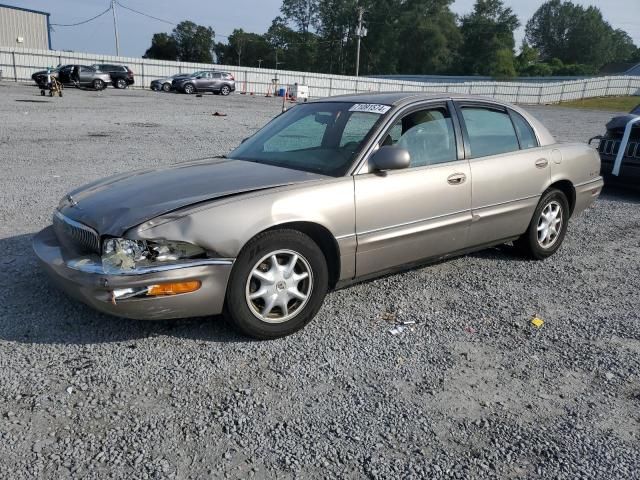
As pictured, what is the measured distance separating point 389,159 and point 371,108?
696mm

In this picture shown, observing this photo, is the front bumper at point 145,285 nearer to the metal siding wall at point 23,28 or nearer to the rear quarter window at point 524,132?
the rear quarter window at point 524,132

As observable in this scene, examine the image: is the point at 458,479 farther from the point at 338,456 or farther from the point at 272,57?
the point at 272,57

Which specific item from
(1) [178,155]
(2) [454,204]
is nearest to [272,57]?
(1) [178,155]

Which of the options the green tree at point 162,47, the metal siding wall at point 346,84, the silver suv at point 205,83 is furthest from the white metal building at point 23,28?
the green tree at point 162,47

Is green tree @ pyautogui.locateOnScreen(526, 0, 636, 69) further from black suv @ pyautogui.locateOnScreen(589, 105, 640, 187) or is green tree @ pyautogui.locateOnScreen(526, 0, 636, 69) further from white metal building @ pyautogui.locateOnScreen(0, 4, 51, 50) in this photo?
black suv @ pyautogui.locateOnScreen(589, 105, 640, 187)

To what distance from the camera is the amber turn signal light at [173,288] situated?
313 centimetres

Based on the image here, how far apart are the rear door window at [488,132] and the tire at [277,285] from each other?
6.00 feet

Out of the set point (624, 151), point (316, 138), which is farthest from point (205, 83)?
point (316, 138)

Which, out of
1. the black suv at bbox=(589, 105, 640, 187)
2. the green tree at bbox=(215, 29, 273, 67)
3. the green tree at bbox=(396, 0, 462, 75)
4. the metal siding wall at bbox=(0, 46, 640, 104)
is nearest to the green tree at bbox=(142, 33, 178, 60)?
the green tree at bbox=(215, 29, 273, 67)

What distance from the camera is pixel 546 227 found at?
209 inches

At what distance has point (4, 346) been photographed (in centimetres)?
332

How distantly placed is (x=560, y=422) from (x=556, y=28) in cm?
13620

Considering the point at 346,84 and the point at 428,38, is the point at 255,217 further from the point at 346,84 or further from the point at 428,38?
the point at 428,38

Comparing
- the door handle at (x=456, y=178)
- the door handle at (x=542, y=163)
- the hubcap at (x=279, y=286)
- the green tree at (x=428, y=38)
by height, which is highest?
the green tree at (x=428, y=38)
